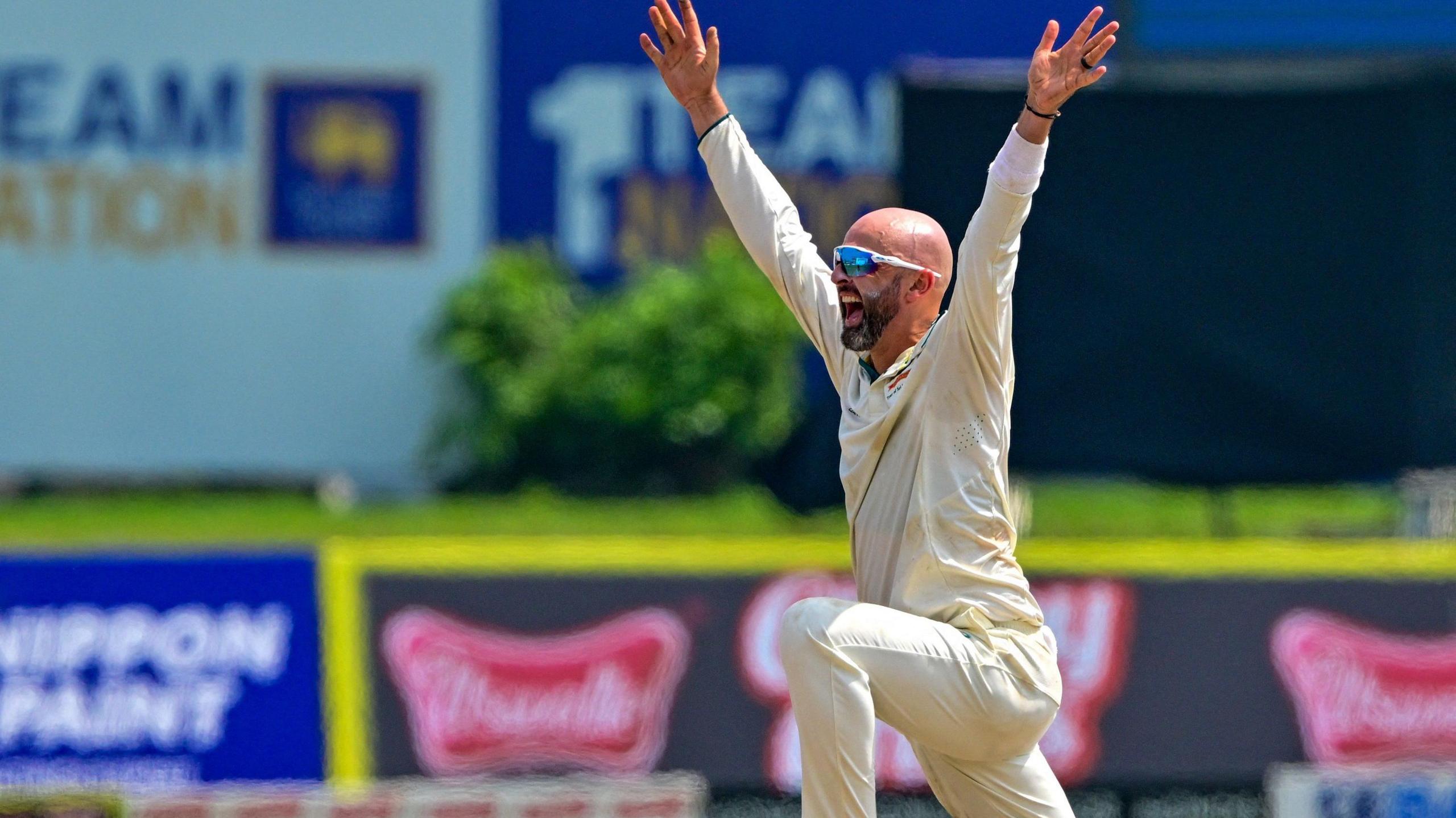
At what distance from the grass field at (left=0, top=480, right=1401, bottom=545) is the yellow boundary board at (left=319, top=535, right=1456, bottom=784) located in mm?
6225

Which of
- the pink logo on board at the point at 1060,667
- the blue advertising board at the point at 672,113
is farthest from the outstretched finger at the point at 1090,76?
the blue advertising board at the point at 672,113

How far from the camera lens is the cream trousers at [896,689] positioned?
455 cm

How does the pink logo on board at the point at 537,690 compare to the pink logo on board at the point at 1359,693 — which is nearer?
the pink logo on board at the point at 537,690

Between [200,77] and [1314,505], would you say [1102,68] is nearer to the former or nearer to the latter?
[1314,505]

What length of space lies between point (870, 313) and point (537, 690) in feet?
14.2

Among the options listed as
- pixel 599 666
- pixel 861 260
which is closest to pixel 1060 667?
pixel 599 666

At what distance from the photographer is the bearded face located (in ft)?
15.8

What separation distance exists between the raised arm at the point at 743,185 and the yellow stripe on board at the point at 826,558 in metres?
3.59

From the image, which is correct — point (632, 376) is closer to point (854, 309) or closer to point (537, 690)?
point (537, 690)

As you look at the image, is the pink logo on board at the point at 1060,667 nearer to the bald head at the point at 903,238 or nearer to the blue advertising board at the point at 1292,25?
the bald head at the point at 903,238

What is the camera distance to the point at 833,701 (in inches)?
179

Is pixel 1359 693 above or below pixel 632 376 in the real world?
below

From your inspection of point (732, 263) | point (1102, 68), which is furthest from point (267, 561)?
point (732, 263)

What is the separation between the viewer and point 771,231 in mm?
5293
